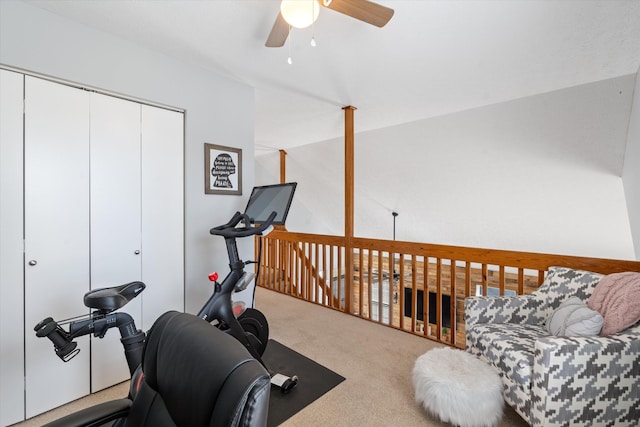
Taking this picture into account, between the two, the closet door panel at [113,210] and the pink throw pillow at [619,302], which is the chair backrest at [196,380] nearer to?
the closet door panel at [113,210]

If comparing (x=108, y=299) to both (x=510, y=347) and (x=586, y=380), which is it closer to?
(x=510, y=347)

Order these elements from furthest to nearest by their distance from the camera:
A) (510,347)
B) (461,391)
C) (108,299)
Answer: (510,347) → (461,391) → (108,299)

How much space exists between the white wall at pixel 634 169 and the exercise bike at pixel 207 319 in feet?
10.4

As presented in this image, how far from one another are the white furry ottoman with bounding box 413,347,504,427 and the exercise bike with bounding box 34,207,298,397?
0.87 meters

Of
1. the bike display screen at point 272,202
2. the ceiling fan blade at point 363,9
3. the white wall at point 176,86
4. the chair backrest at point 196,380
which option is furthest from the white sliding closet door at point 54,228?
the ceiling fan blade at point 363,9

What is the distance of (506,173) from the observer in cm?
393

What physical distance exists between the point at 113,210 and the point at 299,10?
1784 millimetres

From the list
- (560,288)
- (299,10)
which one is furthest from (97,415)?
(560,288)

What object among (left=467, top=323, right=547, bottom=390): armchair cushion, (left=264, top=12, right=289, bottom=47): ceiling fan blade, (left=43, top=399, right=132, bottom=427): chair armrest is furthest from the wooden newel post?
(left=43, top=399, right=132, bottom=427): chair armrest

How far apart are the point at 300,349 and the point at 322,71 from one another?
246 centimetres

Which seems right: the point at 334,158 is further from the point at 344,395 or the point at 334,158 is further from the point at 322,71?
the point at 344,395

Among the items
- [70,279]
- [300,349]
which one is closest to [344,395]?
[300,349]

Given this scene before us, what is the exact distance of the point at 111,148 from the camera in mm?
2039

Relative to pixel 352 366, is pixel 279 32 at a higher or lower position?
higher
